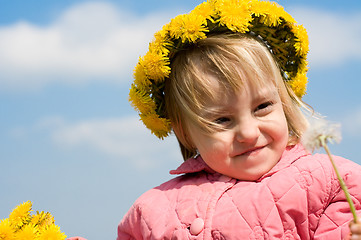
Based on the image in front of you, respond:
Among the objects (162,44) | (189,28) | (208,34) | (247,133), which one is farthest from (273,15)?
(247,133)

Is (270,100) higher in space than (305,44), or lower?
lower

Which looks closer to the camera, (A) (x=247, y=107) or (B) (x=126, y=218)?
(A) (x=247, y=107)

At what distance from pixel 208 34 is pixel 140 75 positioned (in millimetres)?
427

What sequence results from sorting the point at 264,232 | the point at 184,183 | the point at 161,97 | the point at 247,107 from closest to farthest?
the point at 264,232, the point at 247,107, the point at 184,183, the point at 161,97

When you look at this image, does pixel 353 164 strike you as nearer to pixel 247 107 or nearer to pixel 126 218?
pixel 247 107

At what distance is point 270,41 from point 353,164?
81 centimetres

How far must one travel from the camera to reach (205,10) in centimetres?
261

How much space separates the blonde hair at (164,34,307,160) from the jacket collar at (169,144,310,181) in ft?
0.20

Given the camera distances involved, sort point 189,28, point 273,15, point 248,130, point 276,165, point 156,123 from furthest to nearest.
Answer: point 156,123 < point 273,15 < point 189,28 < point 276,165 < point 248,130

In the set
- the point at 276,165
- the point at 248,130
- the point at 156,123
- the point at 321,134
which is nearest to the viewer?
the point at 321,134

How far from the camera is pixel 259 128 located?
7.80 ft

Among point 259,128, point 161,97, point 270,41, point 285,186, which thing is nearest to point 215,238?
point 285,186

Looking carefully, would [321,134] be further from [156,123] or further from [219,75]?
[156,123]

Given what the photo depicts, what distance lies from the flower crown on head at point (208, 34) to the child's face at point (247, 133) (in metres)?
0.35
